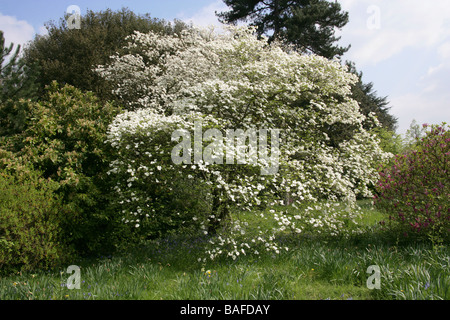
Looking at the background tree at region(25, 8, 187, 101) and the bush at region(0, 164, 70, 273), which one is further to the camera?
the background tree at region(25, 8, 187, 101)

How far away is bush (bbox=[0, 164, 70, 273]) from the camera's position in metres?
6.00

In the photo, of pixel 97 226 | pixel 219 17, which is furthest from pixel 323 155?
pixel 219 17

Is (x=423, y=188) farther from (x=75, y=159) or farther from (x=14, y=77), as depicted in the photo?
(x=14, y=77)

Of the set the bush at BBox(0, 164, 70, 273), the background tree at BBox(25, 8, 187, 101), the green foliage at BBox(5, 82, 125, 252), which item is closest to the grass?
the bush at BBox(0, 164, 70, 273)

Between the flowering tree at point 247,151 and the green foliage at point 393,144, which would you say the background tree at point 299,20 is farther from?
the flowering tree at point 247,151

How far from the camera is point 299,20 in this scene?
19438 mm

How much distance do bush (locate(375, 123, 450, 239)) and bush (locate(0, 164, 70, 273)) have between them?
22.9ft

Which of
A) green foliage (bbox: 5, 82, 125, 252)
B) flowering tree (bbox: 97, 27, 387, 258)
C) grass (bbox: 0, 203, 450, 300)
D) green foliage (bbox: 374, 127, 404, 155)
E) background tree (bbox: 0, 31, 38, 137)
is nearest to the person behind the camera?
grass (bbox: 0, 203, 450, 300)

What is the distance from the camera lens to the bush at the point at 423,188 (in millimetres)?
6270

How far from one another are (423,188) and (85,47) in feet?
62.8

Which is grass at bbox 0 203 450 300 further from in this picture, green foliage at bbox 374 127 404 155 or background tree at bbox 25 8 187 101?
background tree at bbox 25 8 187 101

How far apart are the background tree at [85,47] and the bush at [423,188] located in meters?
15.6

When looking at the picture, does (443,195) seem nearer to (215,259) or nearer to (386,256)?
(386,256)

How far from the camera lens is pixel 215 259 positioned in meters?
6.04
